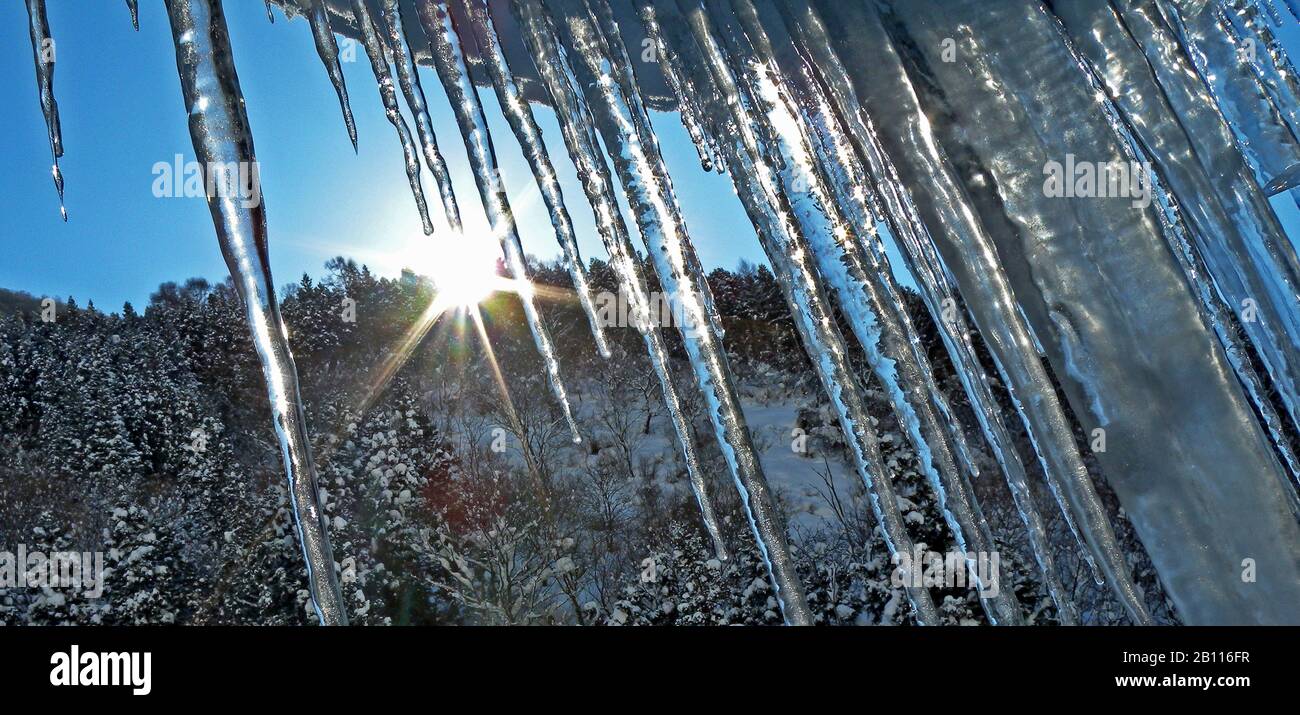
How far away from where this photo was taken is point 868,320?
89 centimetres

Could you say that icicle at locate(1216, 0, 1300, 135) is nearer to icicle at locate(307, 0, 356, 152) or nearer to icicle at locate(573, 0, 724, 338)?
icicle at locate(573, 0, 724, 338)

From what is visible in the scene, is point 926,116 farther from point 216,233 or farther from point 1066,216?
point 216,233

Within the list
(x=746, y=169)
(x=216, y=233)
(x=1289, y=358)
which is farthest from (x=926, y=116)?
(x=216, y=233)

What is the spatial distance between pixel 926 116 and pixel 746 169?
0.25 meters

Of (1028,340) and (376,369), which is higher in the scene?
(376,369)

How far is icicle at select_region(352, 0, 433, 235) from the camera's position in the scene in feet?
3.31

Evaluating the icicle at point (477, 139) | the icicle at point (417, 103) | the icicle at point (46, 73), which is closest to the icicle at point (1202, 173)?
the icicle at point (477, 139)

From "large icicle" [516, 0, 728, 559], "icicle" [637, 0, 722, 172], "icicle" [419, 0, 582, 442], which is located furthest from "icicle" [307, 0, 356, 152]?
"icicle" [637, 0, 722, 172]

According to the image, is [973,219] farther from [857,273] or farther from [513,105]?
[513,105]

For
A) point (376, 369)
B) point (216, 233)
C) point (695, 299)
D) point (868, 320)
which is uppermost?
point (376, 369)

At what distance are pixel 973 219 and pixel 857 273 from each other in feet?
0.52

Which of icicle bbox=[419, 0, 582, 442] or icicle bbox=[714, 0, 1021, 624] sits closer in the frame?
icicle bbox=[714, 0, 1021, 624]
